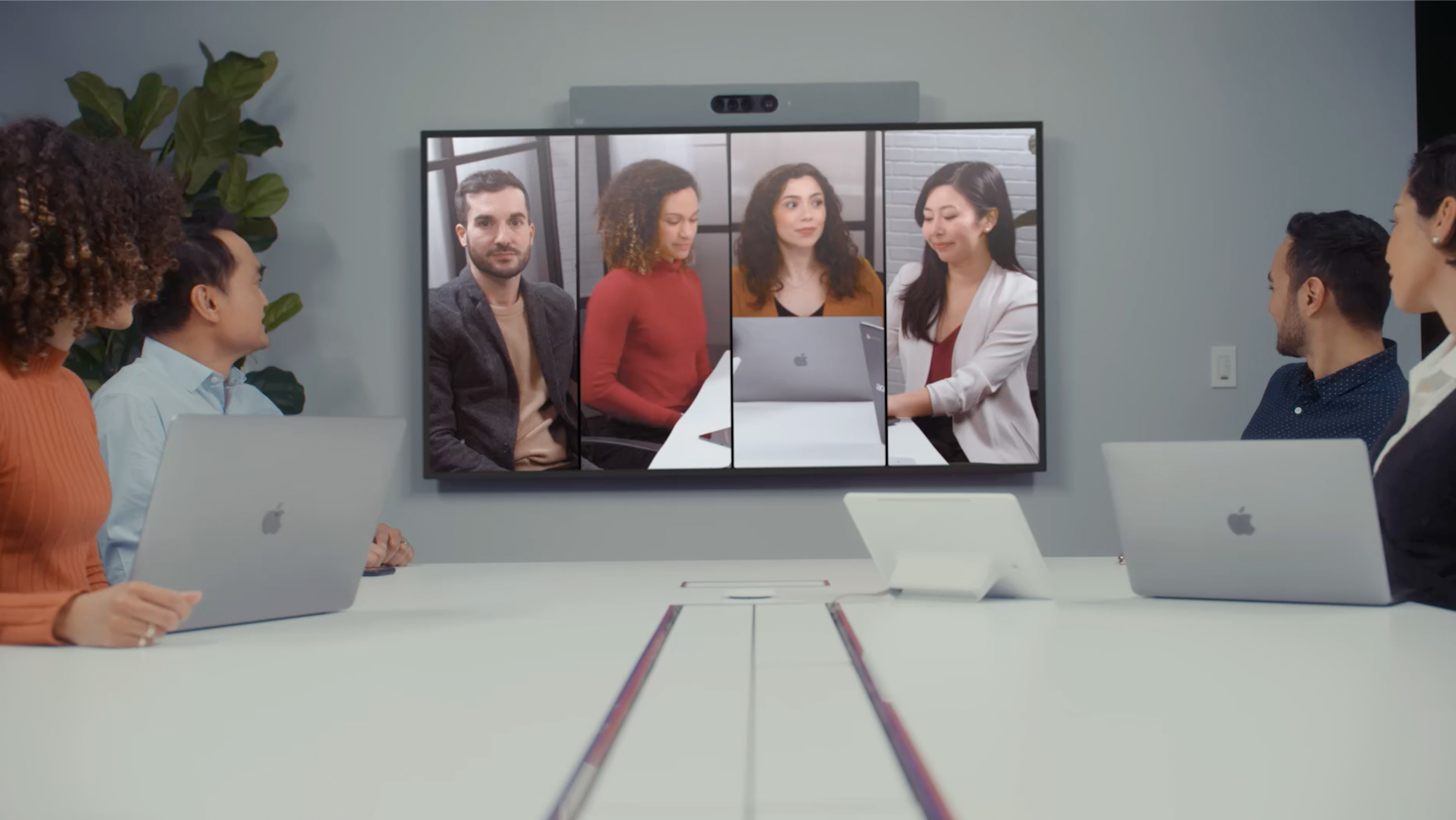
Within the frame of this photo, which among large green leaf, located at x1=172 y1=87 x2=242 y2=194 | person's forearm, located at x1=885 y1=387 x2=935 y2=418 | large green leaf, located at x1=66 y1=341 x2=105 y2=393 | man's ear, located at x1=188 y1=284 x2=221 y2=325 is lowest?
person's forearm, located at x1=885 y1=387 x2=935 y2=418

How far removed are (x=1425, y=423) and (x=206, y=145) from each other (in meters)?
2.89

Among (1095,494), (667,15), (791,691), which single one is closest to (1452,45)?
(1095,494)

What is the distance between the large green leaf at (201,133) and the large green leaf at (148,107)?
0.06m

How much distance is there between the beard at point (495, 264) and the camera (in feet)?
10.5

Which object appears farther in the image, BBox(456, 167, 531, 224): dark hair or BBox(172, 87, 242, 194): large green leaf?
BBox(456, 167, 531, 224): dark hair

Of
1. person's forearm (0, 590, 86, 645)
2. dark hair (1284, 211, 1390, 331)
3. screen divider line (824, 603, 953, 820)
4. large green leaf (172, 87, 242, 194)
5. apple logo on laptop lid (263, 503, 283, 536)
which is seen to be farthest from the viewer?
large green leaf (172, 87, 242, 194)

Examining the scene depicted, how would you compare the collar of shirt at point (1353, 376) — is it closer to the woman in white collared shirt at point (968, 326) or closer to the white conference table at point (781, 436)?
the woman in white collared shirt at point (968, 326)

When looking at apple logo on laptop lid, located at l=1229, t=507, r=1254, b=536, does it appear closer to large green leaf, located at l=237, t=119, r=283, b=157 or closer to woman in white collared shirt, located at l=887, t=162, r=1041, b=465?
woman in white collared shirt, located at l=887, t=162, r=1041, b=465

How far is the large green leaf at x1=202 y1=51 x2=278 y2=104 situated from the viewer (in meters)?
2.96

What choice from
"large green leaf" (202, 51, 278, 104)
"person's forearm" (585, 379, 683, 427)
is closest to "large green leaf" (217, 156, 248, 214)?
"large green leaf" (202, 51, 278, 104)

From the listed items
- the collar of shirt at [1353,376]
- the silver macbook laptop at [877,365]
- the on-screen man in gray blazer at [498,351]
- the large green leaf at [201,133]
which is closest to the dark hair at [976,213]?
the silver macbook laptop at [877,365]

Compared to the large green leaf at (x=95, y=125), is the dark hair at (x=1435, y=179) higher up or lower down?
lower down

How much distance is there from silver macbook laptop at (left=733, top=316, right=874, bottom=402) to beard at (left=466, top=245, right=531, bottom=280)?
641mm

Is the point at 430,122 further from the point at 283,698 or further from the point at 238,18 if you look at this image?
the point at 283,698
